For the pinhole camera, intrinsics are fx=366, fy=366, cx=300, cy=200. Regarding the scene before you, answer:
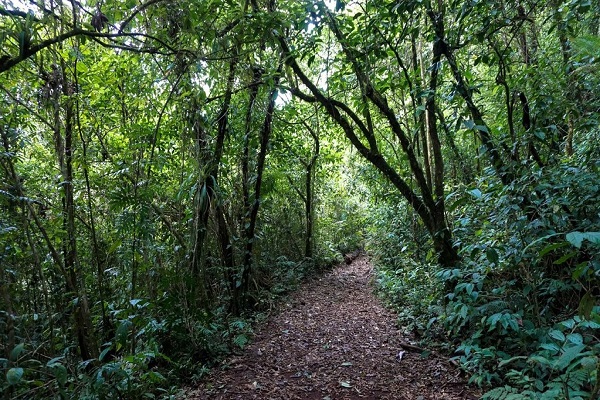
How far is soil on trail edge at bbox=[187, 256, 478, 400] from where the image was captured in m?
3.81

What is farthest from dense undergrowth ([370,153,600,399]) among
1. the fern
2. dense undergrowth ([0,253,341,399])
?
dense undergrowth ([0,253,341,399])

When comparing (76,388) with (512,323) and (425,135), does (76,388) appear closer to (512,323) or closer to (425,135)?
(512,323)

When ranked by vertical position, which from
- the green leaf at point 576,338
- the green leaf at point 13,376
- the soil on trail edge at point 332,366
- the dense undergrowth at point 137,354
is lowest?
the soil on trail edge at point 332,366

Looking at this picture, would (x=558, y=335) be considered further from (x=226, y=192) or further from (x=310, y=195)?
(x=310, y=195)

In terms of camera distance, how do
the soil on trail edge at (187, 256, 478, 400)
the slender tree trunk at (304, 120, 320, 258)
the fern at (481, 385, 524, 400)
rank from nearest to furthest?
the fern at (481, 385, 524, 400), the soil on trail edge at (187, 256, 478, 400), the slender tree trunk at (304, 120, 320, 258)

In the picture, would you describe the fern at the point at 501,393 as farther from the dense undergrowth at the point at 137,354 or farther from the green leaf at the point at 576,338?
the dense undergrowth at the point at 137,354

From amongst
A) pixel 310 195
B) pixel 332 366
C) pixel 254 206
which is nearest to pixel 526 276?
pixel 332 366

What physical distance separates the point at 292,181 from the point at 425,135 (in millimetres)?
3657

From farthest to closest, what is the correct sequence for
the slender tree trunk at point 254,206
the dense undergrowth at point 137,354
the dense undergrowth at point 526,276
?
1. the slender tree trunk at point 254,206
2. the dense undergrowth at point 526,276
3. the dense undergrowth at point 137,354

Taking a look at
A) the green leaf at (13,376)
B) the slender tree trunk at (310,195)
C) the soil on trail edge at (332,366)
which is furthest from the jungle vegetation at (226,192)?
the slender tree trunk at (310,195)

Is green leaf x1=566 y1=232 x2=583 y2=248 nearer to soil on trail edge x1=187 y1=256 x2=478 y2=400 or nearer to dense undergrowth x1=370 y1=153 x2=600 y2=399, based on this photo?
dense undergrowth x1=370 y1=153 x2=600 y2=399

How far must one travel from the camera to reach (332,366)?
4465 millimetres

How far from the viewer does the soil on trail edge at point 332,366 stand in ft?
12.5

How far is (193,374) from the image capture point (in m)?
4.29
